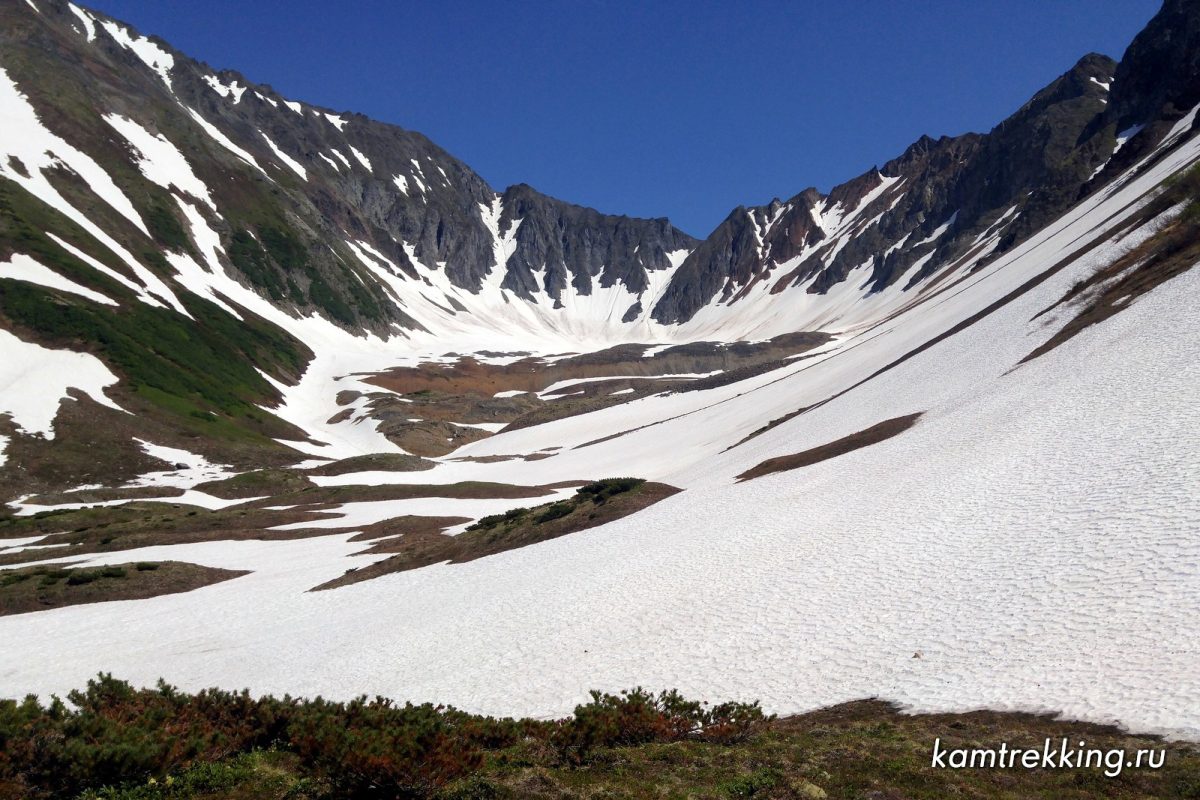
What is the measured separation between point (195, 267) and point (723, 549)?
136m

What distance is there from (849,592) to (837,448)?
17255mm

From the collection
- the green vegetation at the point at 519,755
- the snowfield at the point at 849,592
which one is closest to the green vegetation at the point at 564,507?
the snowfield at the point at 849,592

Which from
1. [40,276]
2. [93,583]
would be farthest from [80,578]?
[40,276]

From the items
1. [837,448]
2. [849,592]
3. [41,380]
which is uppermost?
[41,380]

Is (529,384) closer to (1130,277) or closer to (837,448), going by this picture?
(837,448)

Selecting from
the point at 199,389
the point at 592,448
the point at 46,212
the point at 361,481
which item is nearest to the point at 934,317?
the point at 592,448

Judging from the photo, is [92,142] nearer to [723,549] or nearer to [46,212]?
[46,212]

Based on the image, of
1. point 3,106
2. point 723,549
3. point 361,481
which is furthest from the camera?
point 3,106

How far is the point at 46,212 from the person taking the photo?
97125 millimetres

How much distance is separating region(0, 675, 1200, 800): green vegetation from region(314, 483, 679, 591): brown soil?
62.3ft

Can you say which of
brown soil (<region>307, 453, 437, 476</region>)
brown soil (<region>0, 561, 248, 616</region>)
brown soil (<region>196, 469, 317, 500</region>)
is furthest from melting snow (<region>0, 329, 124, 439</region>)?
brown soil (<region>0, 561, 248, 616</region>)

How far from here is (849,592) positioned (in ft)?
48.9

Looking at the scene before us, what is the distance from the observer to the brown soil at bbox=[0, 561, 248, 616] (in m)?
27.8

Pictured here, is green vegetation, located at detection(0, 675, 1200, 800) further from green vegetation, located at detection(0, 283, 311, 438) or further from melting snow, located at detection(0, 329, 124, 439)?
green vegetation, located at detection(0, 283, 311, 438)
